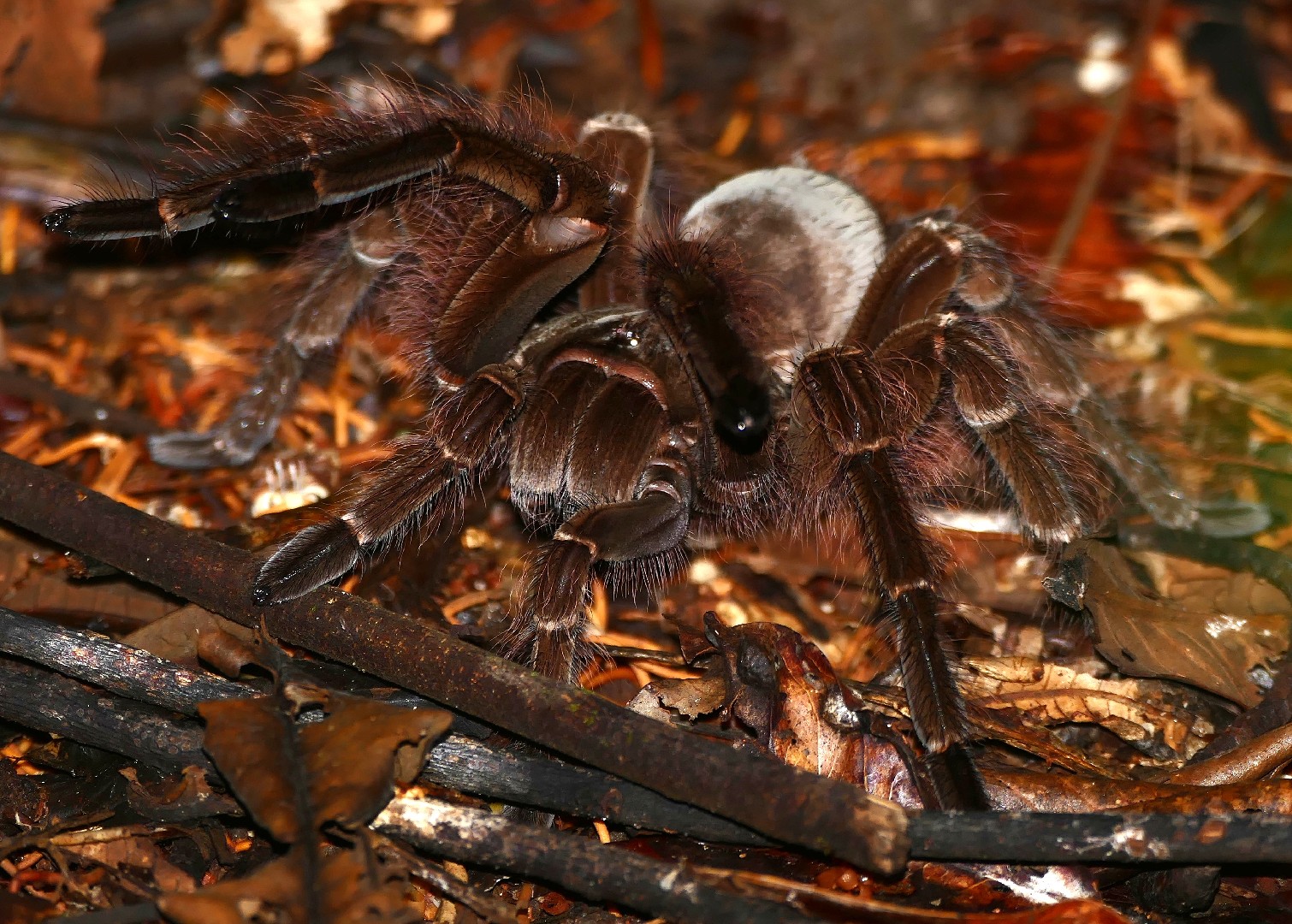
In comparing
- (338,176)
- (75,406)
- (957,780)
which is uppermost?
(338,176)

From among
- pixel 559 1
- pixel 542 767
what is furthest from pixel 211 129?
pixel 542 767

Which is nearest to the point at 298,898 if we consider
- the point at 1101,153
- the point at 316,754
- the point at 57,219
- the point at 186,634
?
the point at 316,754

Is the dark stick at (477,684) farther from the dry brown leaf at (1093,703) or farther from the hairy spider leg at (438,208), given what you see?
the dry brown leaf at (1093,703)

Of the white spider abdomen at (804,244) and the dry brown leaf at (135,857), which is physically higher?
the white spider abdomen at (804,244)

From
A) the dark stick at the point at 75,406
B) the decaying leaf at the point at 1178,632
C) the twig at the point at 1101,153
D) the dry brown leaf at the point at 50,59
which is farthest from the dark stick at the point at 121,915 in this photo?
the twig at the point at 1101,153

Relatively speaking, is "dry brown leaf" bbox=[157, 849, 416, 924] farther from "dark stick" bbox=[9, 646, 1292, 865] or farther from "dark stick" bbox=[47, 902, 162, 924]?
"dark stick" bbox=[9, 646, 1292, 865]

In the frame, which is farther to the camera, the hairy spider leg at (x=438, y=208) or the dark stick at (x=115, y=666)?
the hairy spider leg at (x=438, y=208)

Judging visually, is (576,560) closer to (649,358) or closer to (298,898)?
(649,358)
